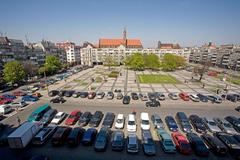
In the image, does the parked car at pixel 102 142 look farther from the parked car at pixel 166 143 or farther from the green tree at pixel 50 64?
the green tree at pixel 50 64

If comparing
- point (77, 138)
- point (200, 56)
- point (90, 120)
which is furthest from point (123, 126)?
point (200, 56)

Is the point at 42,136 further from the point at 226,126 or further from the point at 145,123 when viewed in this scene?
the point at 226,126

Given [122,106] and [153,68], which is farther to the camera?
[153,68]

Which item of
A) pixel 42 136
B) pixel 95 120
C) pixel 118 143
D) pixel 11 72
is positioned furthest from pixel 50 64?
pixel 118 143

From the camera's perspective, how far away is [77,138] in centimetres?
1869

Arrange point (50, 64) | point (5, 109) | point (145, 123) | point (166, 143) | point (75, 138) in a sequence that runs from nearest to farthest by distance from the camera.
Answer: point (166, 143) → point (75, 138) → point (145, 123) → point (5, 109) → point (50, 64)

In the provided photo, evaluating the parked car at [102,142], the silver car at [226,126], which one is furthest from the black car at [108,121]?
the silver car at [226,126]

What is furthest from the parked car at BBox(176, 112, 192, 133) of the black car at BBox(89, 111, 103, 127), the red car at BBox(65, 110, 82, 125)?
the red car at BBox(65, 110, 82, 125)

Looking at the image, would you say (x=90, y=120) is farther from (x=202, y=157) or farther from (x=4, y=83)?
(x=4, y=83)

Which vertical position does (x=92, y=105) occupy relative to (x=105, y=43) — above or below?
below

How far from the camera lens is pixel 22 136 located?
17297 mm

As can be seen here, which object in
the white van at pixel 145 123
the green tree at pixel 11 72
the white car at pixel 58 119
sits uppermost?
the green tree at pixel 11 72

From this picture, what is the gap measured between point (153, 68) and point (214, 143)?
80833mm

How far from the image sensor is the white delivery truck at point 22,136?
17109mm
